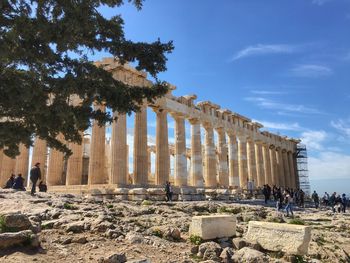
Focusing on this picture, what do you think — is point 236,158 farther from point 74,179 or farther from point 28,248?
point 28,248

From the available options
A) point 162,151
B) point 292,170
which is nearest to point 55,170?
point 162,151

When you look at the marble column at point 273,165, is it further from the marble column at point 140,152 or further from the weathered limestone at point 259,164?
the marble column at point 140,152

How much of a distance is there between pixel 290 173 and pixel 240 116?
54.1 feet

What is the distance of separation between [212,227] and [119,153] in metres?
16.8

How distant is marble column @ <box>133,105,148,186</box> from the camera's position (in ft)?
90.5

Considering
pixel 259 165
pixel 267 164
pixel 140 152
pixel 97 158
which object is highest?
pixel 267 164

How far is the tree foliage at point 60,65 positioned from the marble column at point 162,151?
776 inches

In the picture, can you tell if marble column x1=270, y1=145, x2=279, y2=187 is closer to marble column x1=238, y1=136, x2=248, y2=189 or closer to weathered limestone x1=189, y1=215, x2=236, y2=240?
marble column x1=238, y1=136, x2=248, y2=189

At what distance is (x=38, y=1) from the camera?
28.3ft

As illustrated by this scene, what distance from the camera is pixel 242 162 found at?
1667 inches

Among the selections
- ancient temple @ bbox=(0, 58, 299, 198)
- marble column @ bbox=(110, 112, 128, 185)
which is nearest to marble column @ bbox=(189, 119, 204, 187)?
ancient temple @ bbox=(0, 58, 299, 198)

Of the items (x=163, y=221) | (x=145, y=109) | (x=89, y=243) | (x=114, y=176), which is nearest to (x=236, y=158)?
(x=145, y=109)

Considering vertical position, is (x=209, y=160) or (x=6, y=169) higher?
(x=209, y=160)

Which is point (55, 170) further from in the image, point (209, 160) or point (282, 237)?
point (282, 237)
